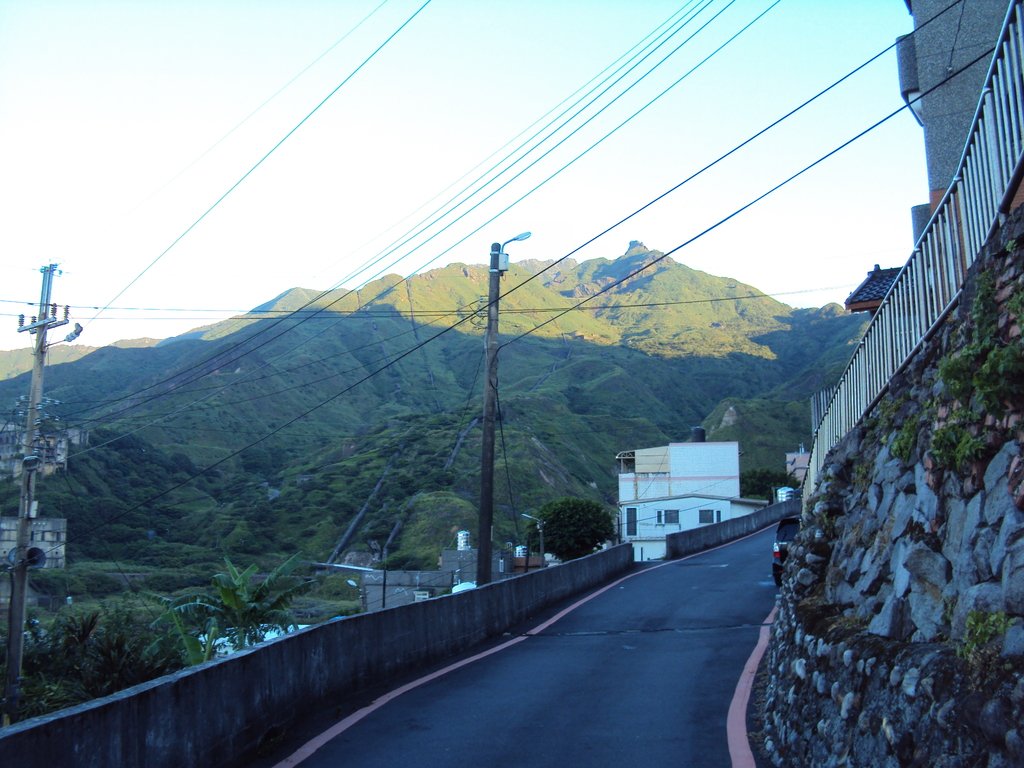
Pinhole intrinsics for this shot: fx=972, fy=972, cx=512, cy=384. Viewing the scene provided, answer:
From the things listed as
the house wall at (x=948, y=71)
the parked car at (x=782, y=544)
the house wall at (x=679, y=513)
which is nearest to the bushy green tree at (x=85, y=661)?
the parked car at (x=782, y=544)

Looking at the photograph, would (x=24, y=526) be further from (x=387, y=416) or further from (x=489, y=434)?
(x=387, y=416)

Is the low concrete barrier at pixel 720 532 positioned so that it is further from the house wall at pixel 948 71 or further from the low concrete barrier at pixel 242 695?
the low concrete barrier at pixel 242 695

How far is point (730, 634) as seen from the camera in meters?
15.0

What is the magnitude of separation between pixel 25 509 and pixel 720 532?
2482cm

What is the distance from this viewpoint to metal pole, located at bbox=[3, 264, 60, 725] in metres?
19.8

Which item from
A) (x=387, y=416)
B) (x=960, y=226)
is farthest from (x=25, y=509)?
(x=387, y=416)

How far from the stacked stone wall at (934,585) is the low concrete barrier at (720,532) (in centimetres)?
2364

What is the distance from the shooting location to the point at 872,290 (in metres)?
20.4

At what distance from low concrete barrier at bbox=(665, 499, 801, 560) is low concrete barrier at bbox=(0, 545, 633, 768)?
1793 cm

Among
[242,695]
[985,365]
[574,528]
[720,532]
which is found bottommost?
[574,528]

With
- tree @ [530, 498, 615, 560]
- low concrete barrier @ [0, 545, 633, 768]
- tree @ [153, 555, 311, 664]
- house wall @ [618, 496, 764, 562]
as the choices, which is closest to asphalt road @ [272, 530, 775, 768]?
low concrete barrier @ [0, 545, 633, 768]

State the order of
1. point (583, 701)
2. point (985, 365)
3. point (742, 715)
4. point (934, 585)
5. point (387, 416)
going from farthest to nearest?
point (387, 416)
point (583, 701)
point (742, 715)
point (934, 585)
point (985, 365)

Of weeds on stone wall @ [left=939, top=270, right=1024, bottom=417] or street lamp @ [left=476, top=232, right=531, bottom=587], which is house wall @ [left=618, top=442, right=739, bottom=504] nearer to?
street lamp @ [left=476, top=232, right=531, bottom=587]

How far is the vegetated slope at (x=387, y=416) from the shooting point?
69938 millimetres
